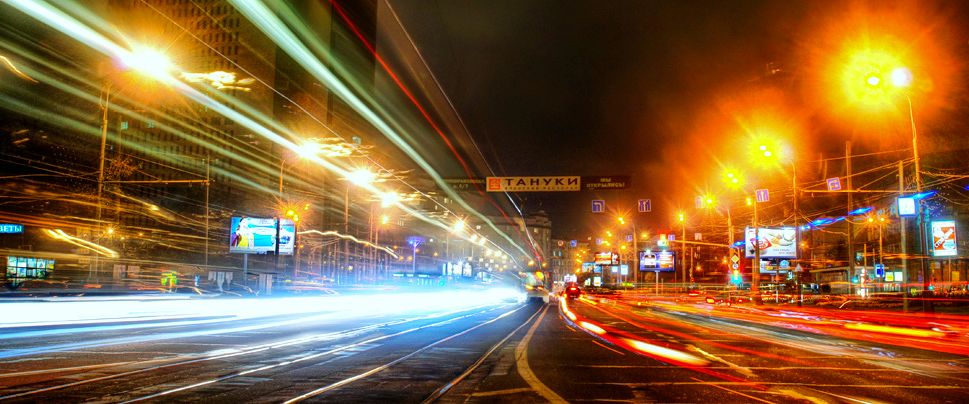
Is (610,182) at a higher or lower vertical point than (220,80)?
lower

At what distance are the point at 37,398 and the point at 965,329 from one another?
80.6ft

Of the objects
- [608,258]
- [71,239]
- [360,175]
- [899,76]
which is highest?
[360,175]

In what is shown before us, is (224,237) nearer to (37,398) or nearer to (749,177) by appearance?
(37,398)

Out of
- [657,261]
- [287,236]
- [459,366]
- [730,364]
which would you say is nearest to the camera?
[459,366]

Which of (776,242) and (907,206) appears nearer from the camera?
(907,206)

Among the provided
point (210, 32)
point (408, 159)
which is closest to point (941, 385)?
point (210, 32)

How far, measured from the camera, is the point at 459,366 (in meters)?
11.3

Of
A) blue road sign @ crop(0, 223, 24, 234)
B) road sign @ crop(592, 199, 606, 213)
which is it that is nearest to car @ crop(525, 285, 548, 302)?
road sign @ crop(592, 199, 606, 213)

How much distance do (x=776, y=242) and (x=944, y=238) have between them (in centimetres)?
1246

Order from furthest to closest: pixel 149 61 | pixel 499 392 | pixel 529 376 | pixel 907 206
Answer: pixel 149 61 < pixel 907 206 < pixel 529 376 < pixel 499 392

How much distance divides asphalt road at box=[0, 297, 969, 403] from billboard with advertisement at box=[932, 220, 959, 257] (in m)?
6.64

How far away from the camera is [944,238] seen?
23.0 meters

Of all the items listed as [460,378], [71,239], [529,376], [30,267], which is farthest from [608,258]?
[460,378]

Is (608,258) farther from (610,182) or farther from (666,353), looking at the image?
(666,353)
